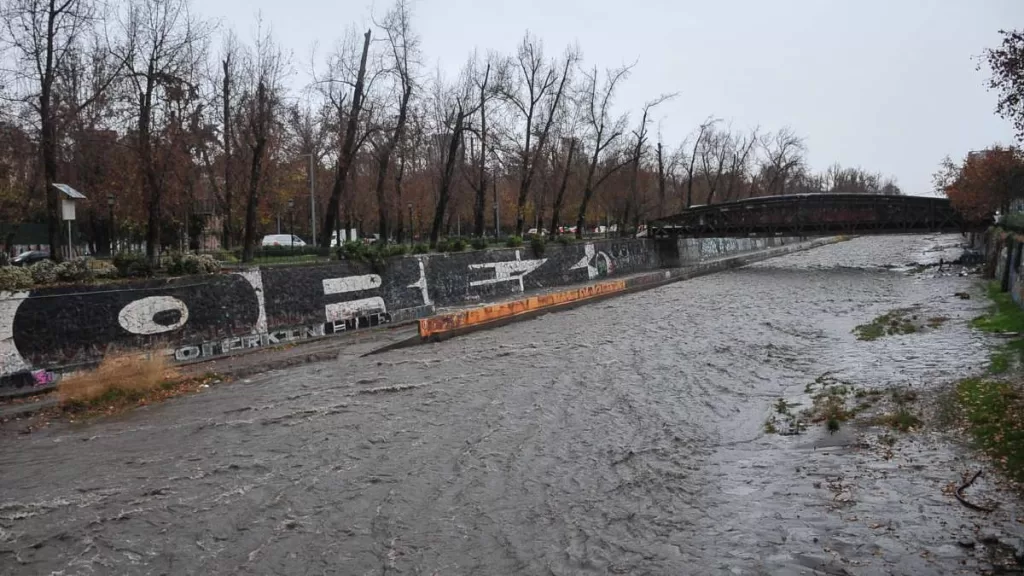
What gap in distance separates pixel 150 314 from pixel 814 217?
54896mm

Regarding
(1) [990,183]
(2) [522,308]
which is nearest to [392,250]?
(2) [522,308]

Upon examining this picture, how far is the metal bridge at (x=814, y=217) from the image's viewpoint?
54844 mm

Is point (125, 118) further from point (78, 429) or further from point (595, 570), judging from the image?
point (595, 570)

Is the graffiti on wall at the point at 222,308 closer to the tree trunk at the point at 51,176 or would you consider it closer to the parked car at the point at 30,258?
the tree trunk at the point at 51,176

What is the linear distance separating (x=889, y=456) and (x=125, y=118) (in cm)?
2751

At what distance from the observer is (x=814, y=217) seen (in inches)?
2333

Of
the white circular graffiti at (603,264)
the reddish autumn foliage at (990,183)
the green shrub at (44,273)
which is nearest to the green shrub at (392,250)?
the green shrub at (44,273)

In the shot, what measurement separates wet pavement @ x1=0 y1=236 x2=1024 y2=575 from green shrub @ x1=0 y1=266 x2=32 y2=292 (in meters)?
4.27

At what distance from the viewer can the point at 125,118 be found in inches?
1037

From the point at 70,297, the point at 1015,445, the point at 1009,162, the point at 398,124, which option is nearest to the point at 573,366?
the point at 1015,445

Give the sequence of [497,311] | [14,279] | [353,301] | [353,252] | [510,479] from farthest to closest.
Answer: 1. [497,311]
2. [353,252]
3. [353,301]
4. [14,279]
5. [510,479]

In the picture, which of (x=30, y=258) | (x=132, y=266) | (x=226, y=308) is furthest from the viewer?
(x=30, y=258)

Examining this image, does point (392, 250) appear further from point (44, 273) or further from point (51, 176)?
point (44, 273)

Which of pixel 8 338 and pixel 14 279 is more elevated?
pixel 14 279
